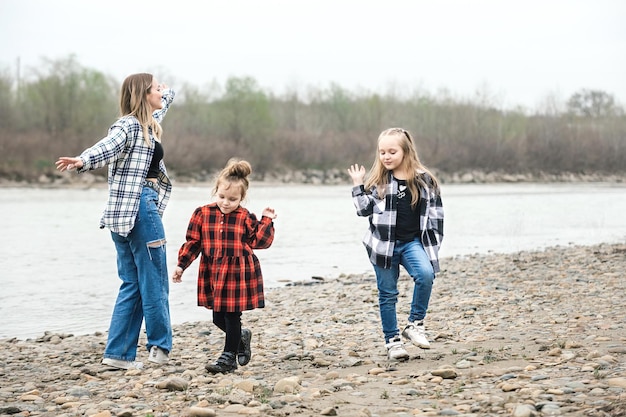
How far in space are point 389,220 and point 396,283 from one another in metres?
0.45

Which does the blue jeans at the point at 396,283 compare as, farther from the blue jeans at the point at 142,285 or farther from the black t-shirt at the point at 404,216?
the blue jeans at the point at 142,285

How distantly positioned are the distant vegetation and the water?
41.3 ft

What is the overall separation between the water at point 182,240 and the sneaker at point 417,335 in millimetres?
1438

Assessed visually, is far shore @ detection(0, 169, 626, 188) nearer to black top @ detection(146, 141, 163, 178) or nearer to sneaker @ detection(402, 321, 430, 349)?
black top @ detection(146, 141, 163, 178)

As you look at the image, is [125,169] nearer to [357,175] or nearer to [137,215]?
[137,215]

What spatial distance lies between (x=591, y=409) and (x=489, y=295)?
5.44 metres

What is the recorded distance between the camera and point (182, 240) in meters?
20.0

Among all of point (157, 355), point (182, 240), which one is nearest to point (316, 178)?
point (182, 240)

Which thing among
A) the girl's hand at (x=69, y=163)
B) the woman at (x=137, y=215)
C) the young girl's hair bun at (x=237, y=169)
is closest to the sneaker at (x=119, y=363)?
the woman at (x=137, y=215)

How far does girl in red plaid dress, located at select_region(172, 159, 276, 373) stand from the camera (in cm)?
562

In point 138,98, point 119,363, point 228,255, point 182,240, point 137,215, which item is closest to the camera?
point 228,255

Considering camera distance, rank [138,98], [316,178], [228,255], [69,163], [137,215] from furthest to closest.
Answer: [316,178]
[138,98]
[137,215]
[228,255]
[69,163]

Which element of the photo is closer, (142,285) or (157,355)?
(142,285)

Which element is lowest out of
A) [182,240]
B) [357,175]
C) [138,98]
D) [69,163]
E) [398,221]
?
[182,240]
